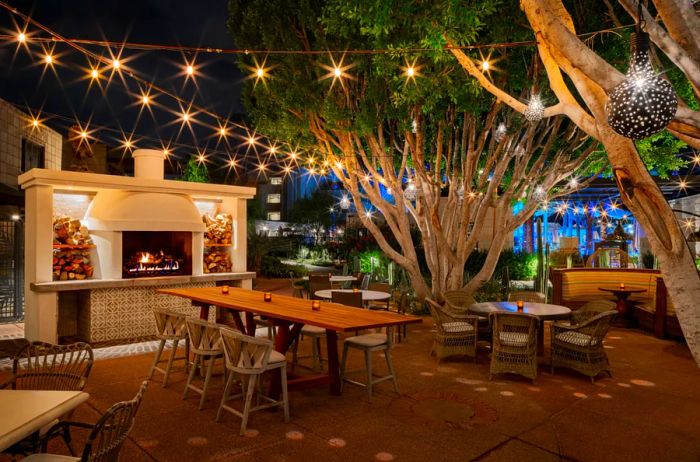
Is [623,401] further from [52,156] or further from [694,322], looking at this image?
[52,156]

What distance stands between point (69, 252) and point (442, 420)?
258 inches

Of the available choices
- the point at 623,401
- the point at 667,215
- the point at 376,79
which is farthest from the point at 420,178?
the point at 667,215

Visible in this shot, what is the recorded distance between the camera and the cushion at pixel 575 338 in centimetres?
602

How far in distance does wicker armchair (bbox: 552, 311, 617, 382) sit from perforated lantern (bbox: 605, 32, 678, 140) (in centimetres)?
403

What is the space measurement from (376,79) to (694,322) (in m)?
7.14

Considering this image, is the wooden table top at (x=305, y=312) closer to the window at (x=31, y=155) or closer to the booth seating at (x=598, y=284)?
the booth seating at (x=598, y=284)

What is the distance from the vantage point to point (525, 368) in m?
5.78

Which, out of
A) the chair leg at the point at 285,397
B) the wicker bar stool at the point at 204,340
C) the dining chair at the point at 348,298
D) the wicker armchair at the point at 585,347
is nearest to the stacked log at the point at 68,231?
the wicker bar stool at the point at 204,340

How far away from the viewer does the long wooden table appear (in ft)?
15.1

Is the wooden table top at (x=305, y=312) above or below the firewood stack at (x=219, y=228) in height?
below

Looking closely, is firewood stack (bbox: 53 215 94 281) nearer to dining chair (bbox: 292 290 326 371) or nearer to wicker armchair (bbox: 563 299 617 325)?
dining chair (bbox: 292 290 326 371)

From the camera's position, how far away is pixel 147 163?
8734 mm

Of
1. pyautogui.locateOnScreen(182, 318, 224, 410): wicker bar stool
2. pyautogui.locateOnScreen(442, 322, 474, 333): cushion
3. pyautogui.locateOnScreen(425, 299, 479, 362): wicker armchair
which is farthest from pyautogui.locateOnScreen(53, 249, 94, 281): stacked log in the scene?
pyautogui.locateOnScreen(442, 322, 474, 333): cushion

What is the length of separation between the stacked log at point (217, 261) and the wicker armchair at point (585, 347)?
20.2 feet
